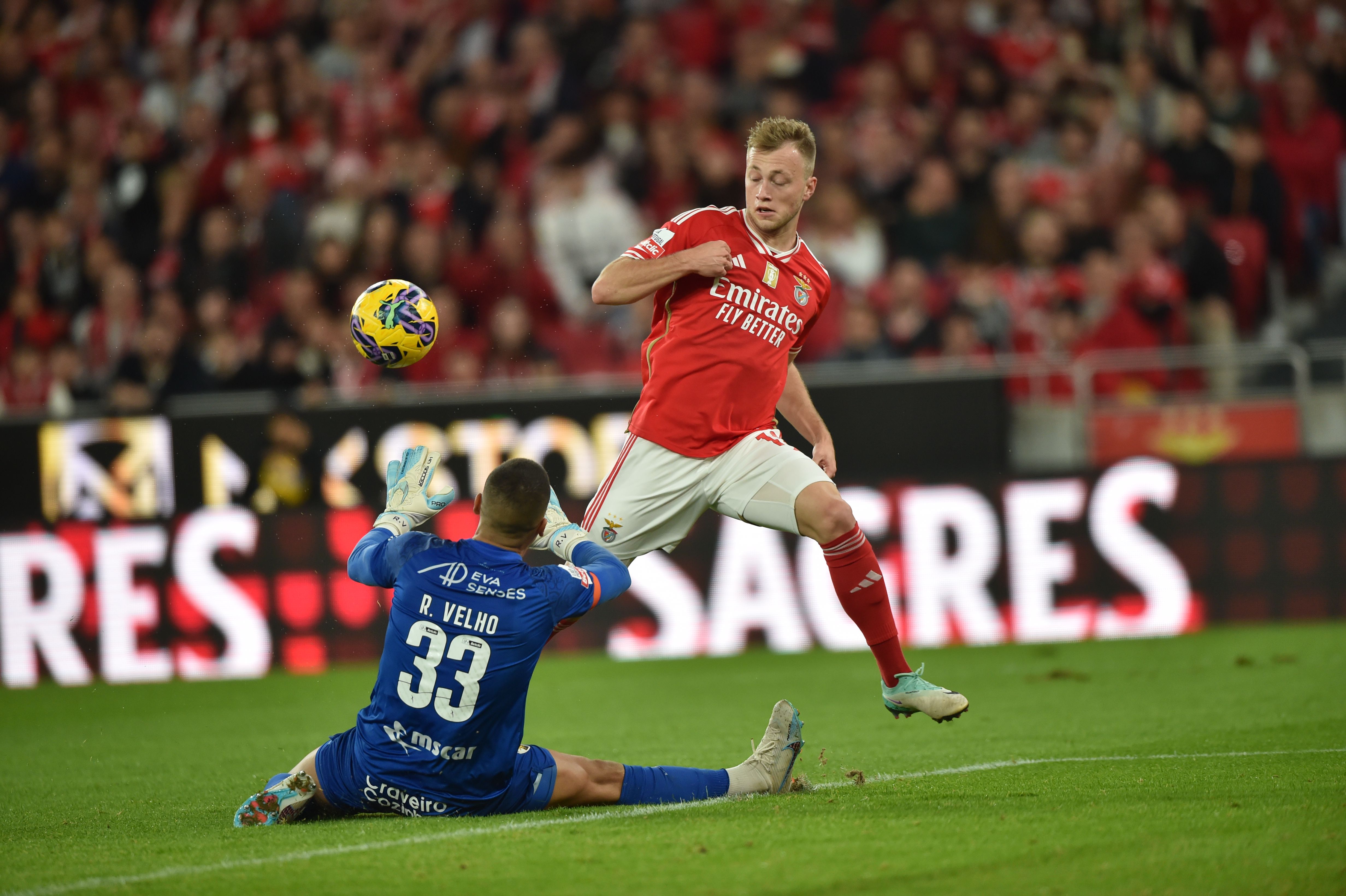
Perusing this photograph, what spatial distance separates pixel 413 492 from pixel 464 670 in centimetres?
67

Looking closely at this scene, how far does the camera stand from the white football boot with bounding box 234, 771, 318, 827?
5.16 meters

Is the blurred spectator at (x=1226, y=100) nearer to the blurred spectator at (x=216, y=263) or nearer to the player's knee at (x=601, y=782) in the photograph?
the blurred spectator at (x=216, y=263)

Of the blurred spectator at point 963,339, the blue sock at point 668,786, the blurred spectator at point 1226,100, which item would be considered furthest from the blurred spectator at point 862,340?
the blue sock at point 668,786

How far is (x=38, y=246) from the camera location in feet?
48.0

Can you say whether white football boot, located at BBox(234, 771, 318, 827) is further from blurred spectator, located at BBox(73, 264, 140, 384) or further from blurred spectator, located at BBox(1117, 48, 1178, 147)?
blurred spectator, located at BBox(1117, 48, 1178, 147)

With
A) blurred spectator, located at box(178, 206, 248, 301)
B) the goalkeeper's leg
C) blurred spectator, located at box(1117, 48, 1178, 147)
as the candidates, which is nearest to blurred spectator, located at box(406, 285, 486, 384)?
blurred spectator, located at box(178, 206, 248, 301)

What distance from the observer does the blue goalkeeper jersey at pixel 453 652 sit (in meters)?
4.89

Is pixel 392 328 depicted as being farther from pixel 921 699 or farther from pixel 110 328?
pixel 110 328

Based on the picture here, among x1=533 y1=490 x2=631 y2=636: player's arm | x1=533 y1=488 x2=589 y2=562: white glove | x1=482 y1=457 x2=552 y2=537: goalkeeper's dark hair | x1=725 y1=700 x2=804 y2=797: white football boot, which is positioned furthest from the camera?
x1=725 y1=700 x2=804 y2=797: white football boot

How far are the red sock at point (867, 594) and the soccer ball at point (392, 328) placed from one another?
1.79 m

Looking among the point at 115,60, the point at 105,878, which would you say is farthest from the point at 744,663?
the point at 115,60

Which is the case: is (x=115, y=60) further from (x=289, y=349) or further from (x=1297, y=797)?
(x=1297, y=797)

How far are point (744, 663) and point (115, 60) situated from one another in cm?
979

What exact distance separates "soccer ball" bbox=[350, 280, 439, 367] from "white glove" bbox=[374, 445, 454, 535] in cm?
107
